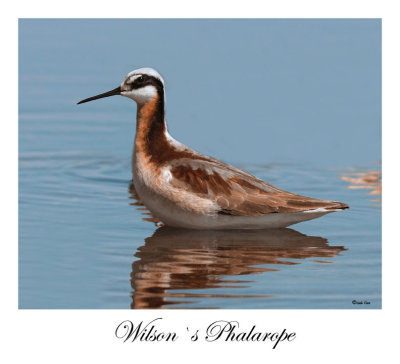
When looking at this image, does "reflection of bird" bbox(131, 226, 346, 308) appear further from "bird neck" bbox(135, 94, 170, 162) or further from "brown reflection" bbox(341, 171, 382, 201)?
"brown reflection" bbox(341, 171, 382, 201)

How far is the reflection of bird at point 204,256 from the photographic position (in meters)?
10.1

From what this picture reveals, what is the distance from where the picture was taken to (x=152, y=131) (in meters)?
12.7

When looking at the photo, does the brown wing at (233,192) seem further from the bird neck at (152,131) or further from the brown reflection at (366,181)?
the brown reflection at (366,181)

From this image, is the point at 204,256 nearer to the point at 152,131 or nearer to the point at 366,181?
the point at 152,131

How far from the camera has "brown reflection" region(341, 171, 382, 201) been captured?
49.2 ft

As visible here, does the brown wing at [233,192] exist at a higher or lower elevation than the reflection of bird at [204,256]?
higher

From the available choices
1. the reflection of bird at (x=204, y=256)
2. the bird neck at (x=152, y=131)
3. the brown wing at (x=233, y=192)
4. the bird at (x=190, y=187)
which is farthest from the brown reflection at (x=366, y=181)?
the bird neck at (x=152, y=131)

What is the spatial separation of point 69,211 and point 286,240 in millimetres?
3451

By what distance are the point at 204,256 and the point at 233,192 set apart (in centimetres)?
137

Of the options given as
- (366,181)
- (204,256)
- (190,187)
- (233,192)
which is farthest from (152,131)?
(366,181)

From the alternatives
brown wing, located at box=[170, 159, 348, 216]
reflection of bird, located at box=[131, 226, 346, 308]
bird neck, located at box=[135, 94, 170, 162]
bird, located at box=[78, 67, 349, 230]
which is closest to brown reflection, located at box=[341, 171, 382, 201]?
brown wing, located at box=[170, 159, 348, 216]

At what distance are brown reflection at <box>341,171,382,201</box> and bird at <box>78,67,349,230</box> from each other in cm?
242

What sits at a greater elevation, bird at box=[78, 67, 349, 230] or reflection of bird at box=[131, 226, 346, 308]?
bird at box=[78, 67, 349, 230]
